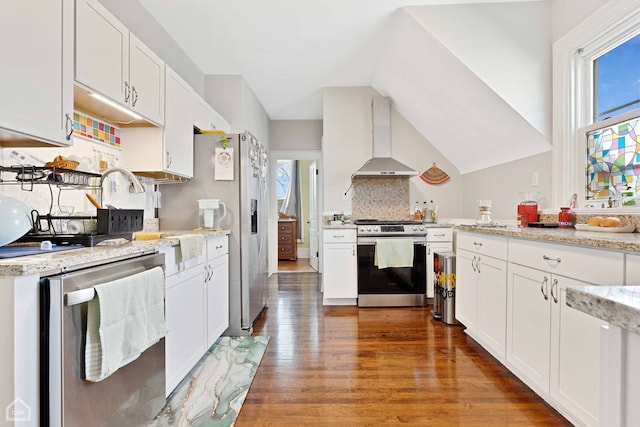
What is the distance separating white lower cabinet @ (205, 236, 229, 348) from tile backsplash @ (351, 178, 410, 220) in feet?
6.64

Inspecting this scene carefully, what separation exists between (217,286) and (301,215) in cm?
503

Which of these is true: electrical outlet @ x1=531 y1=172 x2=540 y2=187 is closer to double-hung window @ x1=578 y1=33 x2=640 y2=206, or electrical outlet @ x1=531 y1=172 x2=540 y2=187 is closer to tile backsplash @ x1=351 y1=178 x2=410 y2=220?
double-hung window @ x1=578 y1=33 x2=640 y2=206

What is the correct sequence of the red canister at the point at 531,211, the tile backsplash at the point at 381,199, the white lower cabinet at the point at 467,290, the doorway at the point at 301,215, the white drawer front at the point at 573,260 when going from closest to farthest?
the white drawer front at the point at 573,260 < the white lower cabinet at the point at 467,290 < the red canister at the point at 531,211 < the tile backsplash at the point at 381,199 < the doorway at the point at 301,215

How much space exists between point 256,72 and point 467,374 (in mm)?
3510

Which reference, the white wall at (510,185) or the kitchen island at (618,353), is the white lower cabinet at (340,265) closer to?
the white wall at (510,185)

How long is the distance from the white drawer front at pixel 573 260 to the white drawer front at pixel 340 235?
188 centimetres

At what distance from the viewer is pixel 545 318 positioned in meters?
1.60

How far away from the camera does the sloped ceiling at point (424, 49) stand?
8.50 feet

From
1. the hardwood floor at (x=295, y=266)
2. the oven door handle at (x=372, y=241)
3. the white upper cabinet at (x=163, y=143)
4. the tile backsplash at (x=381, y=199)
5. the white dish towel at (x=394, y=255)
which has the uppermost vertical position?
the white upper cabinet at (x=163, y=143)

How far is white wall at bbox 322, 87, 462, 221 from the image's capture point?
417 centimetres

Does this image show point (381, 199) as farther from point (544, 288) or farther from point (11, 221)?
point (11, 221)

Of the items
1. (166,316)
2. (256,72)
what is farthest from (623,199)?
(256,72)

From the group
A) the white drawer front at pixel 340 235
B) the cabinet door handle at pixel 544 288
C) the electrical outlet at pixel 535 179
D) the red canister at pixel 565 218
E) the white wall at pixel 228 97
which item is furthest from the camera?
the white wall at pixel 228 97

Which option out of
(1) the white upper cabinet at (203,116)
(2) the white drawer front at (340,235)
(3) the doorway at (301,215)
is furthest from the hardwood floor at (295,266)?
(1) the white upper cabinet at (203,116)
